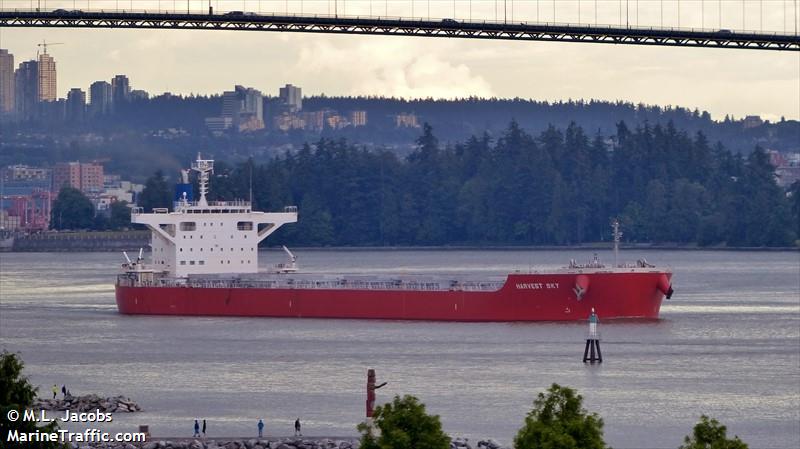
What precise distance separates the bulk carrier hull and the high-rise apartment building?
62.9 meters

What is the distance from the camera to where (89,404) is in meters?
24.3

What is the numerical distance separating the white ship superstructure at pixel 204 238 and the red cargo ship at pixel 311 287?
0.07 ft

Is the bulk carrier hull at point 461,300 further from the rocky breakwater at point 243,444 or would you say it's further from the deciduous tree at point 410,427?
the deciduous tree at point 410,427

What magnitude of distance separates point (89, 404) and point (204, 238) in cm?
1581

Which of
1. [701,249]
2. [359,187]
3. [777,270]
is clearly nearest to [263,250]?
[359,187]

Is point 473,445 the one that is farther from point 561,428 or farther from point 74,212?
point 74,212

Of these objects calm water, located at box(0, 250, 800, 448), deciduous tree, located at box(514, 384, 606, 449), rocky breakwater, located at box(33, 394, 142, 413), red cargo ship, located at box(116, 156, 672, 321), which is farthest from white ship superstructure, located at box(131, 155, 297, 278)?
deciduous tree, located at box(514, 384, 606, 449)

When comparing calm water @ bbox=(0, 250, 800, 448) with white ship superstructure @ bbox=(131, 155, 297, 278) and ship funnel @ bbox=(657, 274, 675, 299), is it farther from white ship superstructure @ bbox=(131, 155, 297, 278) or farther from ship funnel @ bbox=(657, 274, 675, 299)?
white ship superstructure @ bbox=(131, 155, 297, 278)

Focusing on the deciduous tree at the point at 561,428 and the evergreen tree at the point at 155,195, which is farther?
the evergreen tree at the point at 155,195

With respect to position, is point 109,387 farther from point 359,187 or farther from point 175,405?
point 359,187

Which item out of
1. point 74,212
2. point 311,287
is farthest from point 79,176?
point 311,287

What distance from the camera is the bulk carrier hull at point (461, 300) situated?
Result: 3491 cm

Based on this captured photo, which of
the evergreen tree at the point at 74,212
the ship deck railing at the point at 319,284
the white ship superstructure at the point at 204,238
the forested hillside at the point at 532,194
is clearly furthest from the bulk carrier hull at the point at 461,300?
the evergreen tree at the point at 74,212

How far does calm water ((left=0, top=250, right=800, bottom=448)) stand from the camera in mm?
24062
